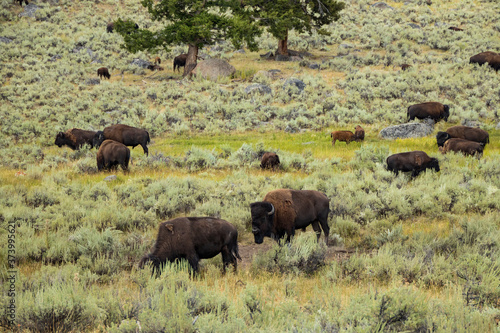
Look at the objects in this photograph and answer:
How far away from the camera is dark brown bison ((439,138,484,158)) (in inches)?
606

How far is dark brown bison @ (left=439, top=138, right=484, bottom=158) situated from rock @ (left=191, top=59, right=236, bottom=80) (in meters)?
20.1

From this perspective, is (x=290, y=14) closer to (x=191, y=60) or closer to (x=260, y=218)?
(x=191, y=60)

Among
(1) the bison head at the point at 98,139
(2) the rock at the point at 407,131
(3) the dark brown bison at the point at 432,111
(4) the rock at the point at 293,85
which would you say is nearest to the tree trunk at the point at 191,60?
(4) the rock at the point at 293,85

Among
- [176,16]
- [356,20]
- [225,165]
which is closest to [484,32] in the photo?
[356,20]

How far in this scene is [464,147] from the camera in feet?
52.0

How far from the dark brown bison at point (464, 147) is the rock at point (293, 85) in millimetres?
14180

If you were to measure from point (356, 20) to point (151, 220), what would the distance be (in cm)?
4998

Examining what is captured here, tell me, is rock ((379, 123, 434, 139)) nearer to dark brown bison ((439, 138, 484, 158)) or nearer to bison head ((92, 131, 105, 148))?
dark brown bison ((439, 138, 484, 158))

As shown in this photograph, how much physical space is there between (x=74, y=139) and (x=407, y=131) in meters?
16.7

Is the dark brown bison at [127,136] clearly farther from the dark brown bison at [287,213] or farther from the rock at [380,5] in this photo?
the rock at [380,5]

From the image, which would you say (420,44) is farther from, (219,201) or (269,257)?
(269,257)

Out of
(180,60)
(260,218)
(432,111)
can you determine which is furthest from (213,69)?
(260,218)

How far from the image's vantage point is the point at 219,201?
1097 centimetres

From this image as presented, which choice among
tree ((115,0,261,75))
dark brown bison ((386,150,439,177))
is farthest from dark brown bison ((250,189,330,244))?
tree ((115,0,261,75))
